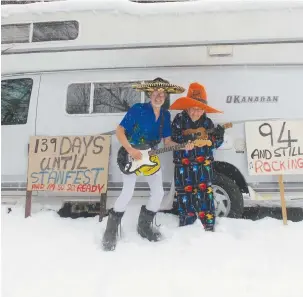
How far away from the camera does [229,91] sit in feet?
16.0

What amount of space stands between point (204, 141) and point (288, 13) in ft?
6.00

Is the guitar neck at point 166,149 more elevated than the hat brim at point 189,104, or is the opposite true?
the hat brim at point 189,104

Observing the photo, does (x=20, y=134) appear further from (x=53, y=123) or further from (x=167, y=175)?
(x=167, y=175)

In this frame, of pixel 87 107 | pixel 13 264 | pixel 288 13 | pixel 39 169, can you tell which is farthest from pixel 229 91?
pixel 13 264

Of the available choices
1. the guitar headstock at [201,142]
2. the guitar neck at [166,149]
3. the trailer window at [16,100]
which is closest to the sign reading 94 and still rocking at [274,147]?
the guitar headstock at [201,142]

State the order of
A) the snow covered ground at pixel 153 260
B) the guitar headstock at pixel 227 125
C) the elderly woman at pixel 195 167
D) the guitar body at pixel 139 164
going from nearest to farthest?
1. the snow covered ground at pixel 153 260
2. the guitar body at pixel 139 164
3. the elderly woman at pixel 195 167
4. the guitar headstock at pixel 227 125

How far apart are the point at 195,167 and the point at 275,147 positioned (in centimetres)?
106

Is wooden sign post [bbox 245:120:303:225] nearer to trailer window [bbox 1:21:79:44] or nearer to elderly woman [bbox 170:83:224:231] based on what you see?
elderly woman [bbox 170:83:224:231]

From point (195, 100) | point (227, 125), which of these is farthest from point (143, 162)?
point (227, 125)

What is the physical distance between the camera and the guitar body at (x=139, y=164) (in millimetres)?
4121

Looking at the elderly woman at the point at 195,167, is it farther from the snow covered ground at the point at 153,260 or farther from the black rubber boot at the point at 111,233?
the black rubber boot at the point at 111,233

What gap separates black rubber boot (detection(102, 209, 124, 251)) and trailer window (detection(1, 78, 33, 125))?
193 centimetres

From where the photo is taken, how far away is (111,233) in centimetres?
414

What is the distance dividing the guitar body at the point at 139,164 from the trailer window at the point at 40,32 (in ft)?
5.87
